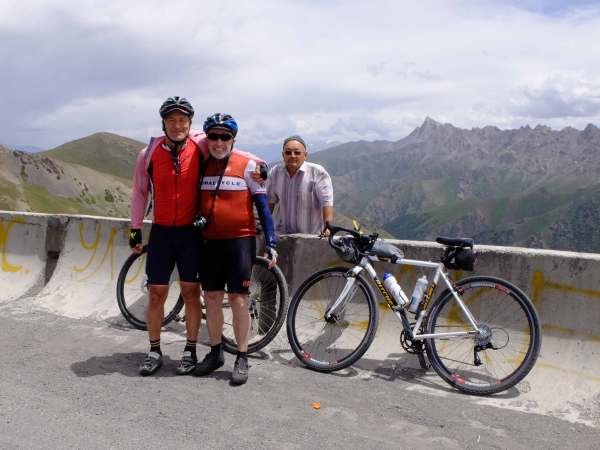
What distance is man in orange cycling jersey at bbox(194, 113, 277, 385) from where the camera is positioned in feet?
17.8

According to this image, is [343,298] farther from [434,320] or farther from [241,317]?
[241,317]

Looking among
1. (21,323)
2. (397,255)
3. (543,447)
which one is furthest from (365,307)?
(21,323)

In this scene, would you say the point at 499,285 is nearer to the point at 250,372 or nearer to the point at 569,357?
the point at 569,357

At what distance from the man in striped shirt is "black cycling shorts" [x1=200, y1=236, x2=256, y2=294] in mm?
1371

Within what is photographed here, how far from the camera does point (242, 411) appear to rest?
470 centimetres

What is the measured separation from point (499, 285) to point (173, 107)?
138 inches

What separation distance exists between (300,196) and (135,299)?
2633 millimetres

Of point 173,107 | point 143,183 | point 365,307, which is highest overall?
point 173,107

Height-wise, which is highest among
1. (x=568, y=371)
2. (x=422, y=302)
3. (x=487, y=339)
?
(x=422, y=302)

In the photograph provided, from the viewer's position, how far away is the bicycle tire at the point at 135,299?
7133 millimetres

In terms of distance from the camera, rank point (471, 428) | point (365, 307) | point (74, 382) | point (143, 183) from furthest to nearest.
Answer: point (365, 307), point (143, 183), point (74, 382), point (471, 428)

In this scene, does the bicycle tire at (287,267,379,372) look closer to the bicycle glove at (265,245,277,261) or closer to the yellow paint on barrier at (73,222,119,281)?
the bicycle glove at (265,245,277,261)

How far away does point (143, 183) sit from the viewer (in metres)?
5.64

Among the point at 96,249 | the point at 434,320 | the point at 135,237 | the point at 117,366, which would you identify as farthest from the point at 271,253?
the point at 96,249
